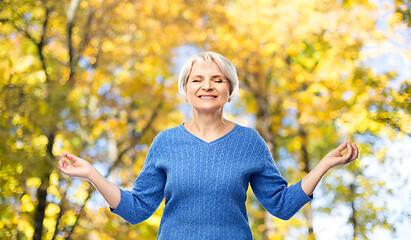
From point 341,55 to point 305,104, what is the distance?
3.46ft

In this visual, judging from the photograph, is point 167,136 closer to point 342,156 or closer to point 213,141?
point 213,141

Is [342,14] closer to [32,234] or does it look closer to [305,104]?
[305,104]

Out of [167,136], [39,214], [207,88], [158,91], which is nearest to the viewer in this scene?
[207,88]

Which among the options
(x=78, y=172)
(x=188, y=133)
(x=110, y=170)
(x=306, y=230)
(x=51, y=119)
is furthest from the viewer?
(x=306, y=230)

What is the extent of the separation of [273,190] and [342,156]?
333 mm

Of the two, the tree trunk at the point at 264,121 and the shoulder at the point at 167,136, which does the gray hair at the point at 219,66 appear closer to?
the shoulder at the point at 167,136

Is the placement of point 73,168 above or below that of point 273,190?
above

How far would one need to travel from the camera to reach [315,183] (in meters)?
1.75

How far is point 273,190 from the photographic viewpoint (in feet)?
6.17

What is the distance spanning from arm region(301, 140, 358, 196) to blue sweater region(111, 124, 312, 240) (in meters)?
0.04

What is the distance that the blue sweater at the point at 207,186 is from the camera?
174 centimetres

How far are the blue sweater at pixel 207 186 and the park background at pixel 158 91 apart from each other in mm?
3189

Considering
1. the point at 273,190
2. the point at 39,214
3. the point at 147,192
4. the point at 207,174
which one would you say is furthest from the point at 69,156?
the point at 39,214

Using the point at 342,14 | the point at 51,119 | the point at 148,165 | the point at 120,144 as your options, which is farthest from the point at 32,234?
the point at 342,14
